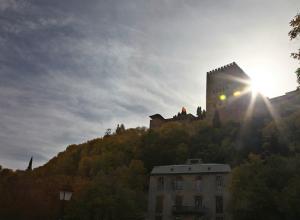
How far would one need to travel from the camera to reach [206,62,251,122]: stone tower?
91625 millimetres

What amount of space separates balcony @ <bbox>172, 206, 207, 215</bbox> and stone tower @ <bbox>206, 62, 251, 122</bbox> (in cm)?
4248

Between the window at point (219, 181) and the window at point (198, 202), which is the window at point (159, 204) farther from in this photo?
the window at point (219, 181)

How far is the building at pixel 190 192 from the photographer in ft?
163

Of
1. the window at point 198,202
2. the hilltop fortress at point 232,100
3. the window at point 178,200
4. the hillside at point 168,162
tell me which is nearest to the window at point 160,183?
the window at point 178,200

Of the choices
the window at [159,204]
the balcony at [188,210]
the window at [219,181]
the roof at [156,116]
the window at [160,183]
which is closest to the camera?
the balcony at [188,210]

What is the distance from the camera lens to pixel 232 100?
9581 centimetres

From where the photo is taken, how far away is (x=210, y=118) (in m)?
98.8

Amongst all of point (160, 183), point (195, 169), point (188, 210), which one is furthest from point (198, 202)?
point (160, 183)

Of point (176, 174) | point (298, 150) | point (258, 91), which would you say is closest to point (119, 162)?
point (176, 174)

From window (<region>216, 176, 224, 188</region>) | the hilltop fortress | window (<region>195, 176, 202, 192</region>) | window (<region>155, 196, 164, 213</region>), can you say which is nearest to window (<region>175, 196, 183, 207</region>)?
window (<region>155, 196, 164, 213</region>)

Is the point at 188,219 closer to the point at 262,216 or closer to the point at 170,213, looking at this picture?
the point at 170,213

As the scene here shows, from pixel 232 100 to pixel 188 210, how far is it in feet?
172

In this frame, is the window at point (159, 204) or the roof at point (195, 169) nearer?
the roof at point (195, 169)

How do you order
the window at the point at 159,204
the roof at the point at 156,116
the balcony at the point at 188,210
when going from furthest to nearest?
1. the roof at the point at 156,116
2. the window at the point at 159,204
3. the balcony at the point at 188,210
